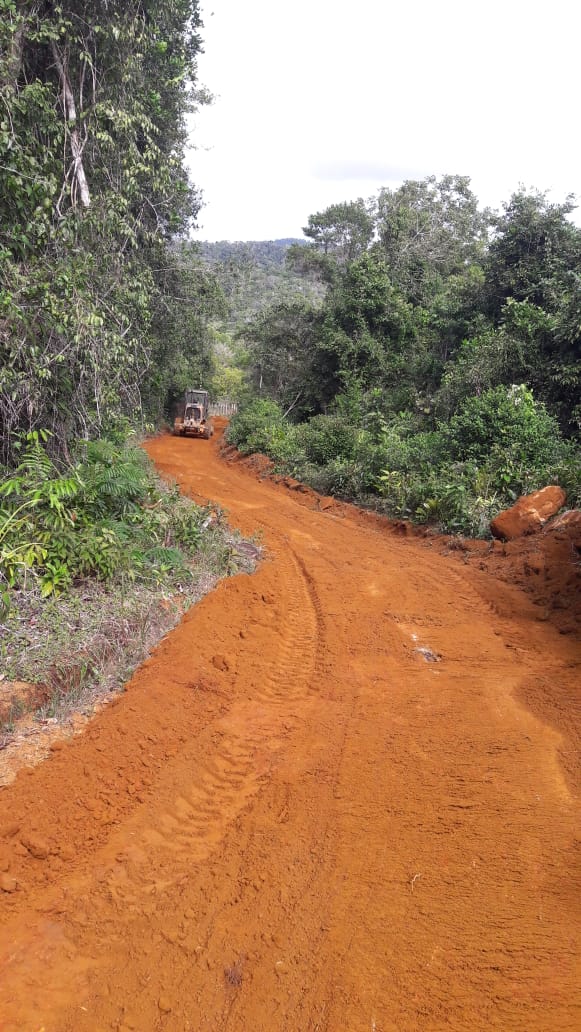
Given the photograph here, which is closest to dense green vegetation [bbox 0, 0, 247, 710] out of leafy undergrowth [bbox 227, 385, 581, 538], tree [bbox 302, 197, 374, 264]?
leafy undergrowth [bbox 227, 385, 581, 538]

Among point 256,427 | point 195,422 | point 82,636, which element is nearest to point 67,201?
point 82,636

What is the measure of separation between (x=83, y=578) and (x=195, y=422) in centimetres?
2048

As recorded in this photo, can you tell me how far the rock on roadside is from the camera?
28.4 feet

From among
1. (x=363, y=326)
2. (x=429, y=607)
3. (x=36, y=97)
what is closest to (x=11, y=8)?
(x=36, y=97)

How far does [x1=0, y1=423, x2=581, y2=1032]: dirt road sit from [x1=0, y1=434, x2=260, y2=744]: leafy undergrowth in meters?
0.41

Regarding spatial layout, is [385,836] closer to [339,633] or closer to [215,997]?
[215,997]

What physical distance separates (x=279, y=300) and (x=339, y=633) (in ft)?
68.8

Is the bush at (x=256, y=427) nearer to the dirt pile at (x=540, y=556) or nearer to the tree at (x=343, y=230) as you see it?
the dirt pile at (x=540, y=556)

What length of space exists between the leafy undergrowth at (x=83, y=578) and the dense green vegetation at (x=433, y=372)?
5452mm

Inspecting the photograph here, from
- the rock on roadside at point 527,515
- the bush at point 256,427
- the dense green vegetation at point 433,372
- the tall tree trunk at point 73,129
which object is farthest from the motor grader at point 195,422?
the tall tree trunk at point 73,129

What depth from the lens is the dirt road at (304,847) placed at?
2281 millimetres

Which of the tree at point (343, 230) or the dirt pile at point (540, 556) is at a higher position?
the tree at point (343, 230)

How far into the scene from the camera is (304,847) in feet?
10.1

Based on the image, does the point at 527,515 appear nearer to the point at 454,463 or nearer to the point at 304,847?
the point at 454,463
